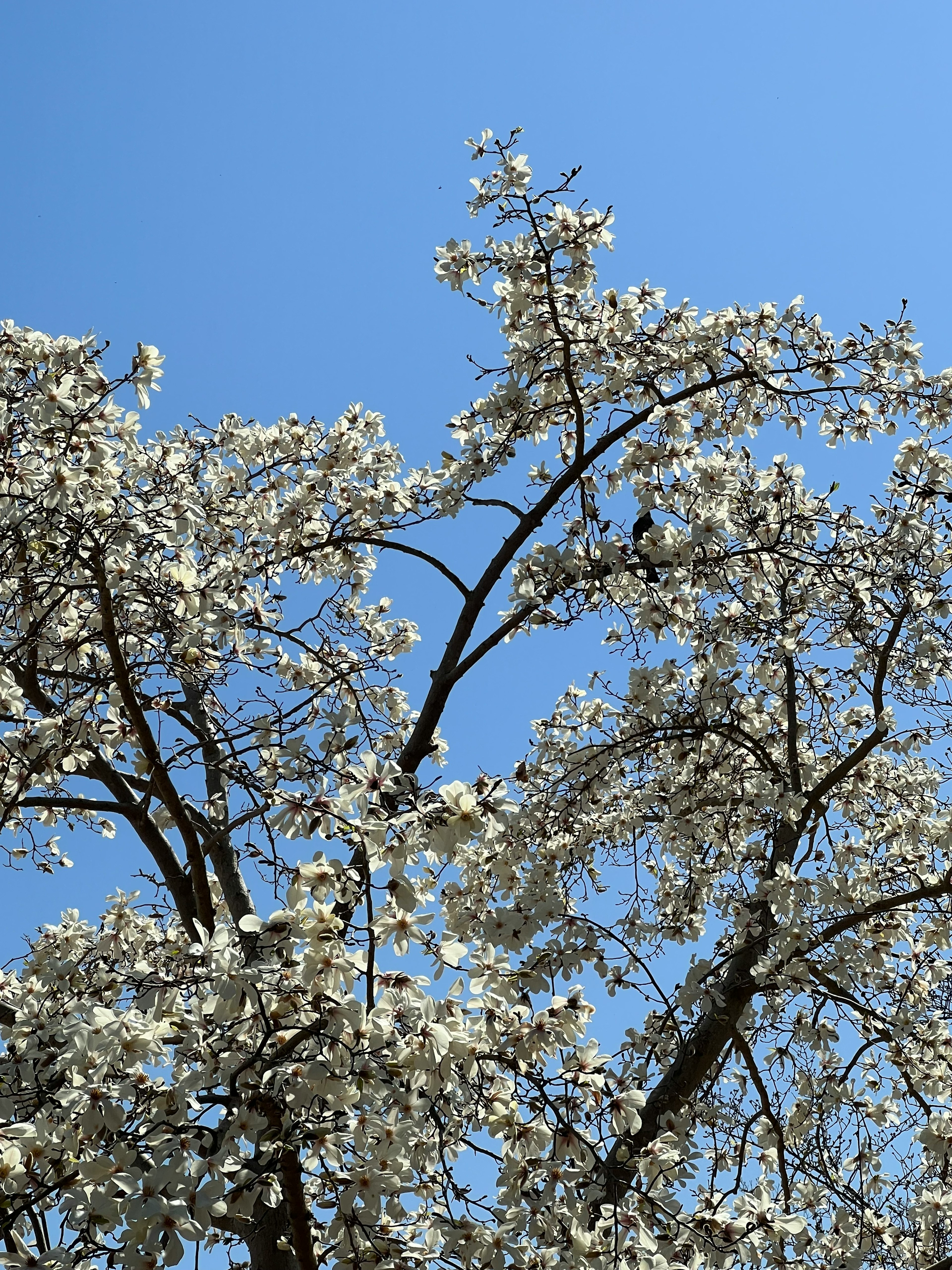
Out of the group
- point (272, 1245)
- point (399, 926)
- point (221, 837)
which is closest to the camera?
point (399, 926)

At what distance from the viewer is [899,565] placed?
5426 mm

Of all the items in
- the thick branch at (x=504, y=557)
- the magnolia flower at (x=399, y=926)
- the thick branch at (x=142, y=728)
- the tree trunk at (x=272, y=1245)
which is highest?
the thick branch at (x=504, y=557)

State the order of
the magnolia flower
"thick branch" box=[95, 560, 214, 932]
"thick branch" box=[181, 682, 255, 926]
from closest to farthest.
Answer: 1. the magnolia flower
2. "thick branch" box=[95, 560, 214, 932]
3. "thick branch" box=[181, 682, 255, 926]

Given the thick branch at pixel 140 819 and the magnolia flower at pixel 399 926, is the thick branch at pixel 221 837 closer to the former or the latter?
the thick branch at pixel 140 819

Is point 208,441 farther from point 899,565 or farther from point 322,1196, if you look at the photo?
point 322,1196

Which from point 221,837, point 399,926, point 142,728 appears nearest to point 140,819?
point 221,837

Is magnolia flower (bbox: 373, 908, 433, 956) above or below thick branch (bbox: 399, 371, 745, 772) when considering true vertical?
below

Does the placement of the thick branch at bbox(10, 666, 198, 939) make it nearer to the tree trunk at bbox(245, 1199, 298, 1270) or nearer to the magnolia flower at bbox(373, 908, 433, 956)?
the tree trunk at bbox(245, 1199, 298, 1270)

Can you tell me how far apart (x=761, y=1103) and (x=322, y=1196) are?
11.5 feet

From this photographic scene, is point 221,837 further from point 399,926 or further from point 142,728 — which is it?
point 399,926

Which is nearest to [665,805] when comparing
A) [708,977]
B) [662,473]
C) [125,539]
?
[708,977]

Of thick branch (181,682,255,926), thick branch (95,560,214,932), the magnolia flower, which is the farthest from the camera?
thick branch (181,682,255,926)

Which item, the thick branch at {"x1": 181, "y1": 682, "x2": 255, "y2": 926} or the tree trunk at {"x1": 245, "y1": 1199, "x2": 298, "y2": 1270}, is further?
the thick branch at {"x1": 181, "y1": 682, "x2": 255, "y2": 926}

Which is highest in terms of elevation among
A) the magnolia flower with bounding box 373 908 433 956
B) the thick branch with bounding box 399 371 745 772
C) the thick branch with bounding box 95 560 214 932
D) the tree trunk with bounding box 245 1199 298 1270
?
the thick branch with bounding box 399 371 745 772
